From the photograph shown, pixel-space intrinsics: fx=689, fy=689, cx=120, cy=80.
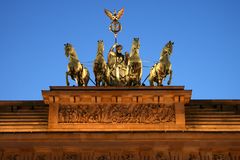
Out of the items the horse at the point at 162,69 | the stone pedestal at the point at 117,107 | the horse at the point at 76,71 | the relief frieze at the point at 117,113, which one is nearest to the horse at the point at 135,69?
the horse at the point at 162,69

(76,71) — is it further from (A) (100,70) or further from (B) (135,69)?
(B) (135,69)

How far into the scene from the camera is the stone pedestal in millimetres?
22391

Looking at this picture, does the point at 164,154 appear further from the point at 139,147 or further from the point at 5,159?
the point at 5,159

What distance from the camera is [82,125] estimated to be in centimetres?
2234

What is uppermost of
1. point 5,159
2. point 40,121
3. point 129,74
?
point 129,74

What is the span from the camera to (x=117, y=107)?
74.4ft

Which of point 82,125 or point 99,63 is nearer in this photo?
point 82,125

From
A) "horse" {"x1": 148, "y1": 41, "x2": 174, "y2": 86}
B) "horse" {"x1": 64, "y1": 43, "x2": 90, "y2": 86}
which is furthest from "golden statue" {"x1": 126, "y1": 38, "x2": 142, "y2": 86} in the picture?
"horse" {"x1": 64, "y1": 43, "x2": 90, "y2": 86}

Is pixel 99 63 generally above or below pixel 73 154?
above

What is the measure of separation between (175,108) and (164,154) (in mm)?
1769

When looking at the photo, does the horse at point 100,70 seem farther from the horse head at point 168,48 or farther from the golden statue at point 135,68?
the horse head at point 168,48

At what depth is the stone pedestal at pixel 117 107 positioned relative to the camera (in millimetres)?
22391

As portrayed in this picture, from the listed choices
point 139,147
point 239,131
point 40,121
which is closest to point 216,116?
point 239,131

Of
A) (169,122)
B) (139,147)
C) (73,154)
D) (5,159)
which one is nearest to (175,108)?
(169,122)
